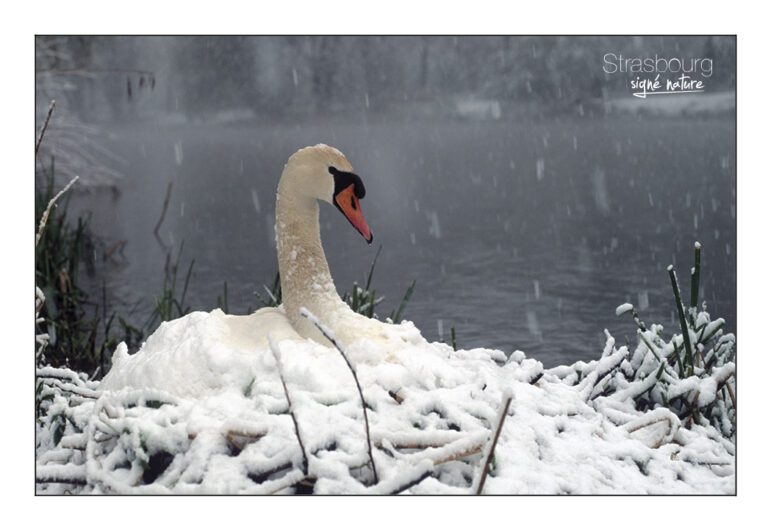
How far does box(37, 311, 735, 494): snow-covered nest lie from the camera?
2.82 meters

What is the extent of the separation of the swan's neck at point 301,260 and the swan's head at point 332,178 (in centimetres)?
11

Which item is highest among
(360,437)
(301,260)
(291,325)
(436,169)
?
(436,169)

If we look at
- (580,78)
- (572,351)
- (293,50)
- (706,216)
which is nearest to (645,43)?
(580,78)

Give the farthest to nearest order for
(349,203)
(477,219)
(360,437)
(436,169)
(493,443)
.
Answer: (436,169) < (477,219) < (349,203) < (360,437) < (493,443)

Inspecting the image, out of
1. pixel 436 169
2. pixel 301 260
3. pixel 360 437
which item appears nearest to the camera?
pixel 360 437

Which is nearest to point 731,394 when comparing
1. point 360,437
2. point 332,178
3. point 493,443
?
point 493,443

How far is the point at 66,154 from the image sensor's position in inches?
404

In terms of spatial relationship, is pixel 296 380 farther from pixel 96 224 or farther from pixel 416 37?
pixel 96 224

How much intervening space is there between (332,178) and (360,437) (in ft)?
3.77

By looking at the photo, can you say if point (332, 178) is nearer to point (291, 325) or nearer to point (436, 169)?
point (291, 325)

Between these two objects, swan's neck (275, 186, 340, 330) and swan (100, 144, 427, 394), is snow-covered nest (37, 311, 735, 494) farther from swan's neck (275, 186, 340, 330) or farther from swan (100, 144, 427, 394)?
swan's neck (275, 186, 340, 330)

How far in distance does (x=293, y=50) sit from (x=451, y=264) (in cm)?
655

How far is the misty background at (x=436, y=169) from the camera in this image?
4398mm

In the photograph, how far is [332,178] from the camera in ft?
12.0
